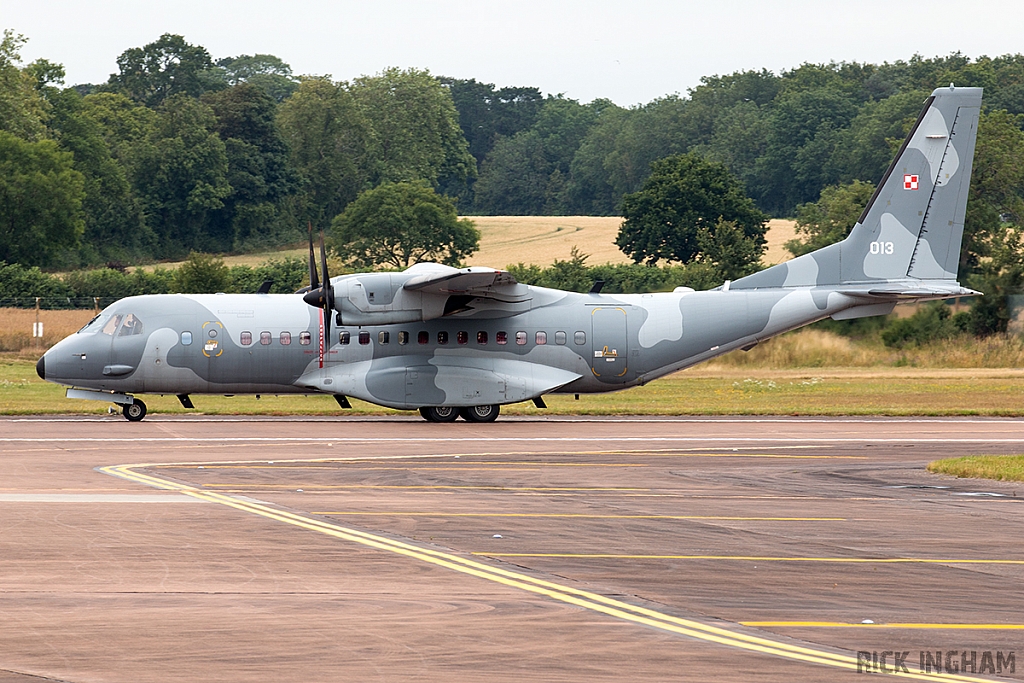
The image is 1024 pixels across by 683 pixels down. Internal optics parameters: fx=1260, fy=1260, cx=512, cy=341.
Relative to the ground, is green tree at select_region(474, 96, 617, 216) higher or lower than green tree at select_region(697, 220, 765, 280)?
higher

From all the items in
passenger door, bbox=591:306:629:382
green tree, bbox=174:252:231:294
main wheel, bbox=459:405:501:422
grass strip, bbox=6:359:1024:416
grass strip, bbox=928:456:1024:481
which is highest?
green tree, bbox=174:252:231:294

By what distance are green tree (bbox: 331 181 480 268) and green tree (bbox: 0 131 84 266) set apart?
18.7 metres

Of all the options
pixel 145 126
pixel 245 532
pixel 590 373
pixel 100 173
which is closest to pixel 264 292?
pixel 590 373

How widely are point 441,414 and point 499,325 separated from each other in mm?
2671

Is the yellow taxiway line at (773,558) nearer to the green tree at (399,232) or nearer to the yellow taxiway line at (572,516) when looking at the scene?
the yellow taxiway line at (572,516)

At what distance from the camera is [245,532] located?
14.1 metres

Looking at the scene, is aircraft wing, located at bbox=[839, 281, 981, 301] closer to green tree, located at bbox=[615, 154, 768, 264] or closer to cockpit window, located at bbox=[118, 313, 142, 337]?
cockpit window, located at bbox=[118, 313, 142, 337]

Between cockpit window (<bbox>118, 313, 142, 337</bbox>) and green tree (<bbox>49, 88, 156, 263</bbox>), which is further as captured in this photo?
green tree (<bbox>49, 88, 156, 263</bbox>)

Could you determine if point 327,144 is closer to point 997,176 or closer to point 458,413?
point 997,176

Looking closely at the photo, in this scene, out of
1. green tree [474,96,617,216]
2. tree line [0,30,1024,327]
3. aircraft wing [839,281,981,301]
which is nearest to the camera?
aircraft wing [839,281,981,301]

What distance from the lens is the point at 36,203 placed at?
84062 mm

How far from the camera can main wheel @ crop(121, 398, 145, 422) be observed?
30.7m

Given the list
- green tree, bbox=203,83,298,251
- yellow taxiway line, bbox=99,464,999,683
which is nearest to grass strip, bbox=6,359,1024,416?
yellow taxiway line, bbox=99,464,999,683

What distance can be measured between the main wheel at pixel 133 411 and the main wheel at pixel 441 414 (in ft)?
22.5
